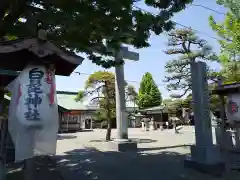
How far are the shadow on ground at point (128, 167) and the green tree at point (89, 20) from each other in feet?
10.2

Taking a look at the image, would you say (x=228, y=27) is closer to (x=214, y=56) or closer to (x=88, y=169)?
(x=214, y=56)

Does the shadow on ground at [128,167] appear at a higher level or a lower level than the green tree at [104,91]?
lower

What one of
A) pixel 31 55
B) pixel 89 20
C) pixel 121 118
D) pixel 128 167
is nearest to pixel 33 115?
pixel 31 55

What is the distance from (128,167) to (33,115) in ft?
12.7

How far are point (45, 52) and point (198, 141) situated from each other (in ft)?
15.2

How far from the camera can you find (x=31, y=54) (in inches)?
152

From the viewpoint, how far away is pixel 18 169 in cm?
660

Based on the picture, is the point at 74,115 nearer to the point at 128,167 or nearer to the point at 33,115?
the point at 128,167

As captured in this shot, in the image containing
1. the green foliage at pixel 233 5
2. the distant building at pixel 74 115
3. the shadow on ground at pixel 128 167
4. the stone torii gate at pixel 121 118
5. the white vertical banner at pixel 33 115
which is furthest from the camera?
the distant building at pixel 74 115

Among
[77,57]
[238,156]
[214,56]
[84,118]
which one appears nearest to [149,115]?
[84,118]

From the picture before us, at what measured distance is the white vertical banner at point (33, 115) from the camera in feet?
11.2

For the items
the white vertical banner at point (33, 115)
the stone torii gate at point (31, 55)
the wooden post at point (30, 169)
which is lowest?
the wooden post at point (30, 169)

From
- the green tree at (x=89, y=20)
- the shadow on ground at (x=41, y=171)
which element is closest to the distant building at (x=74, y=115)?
the shadow on ground at (x=41, y=171)

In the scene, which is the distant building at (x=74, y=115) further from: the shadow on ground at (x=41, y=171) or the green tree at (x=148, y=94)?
the shadow on ground at (x=41, y=171)
